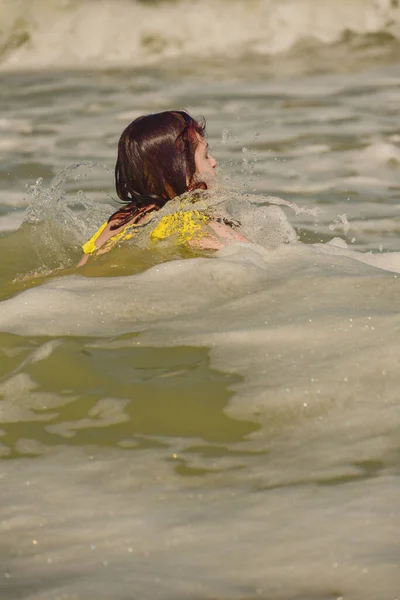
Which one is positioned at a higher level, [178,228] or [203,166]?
[203,166]

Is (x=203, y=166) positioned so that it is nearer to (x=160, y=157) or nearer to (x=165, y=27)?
(x=160, y=157)

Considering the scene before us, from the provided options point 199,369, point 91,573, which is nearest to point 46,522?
point 91,573

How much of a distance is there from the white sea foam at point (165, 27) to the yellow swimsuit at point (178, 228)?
27.0 feet

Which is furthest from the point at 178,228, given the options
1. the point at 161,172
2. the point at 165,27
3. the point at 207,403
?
the point at 165,27

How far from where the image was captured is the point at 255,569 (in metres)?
2.12

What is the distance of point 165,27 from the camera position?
13.1 meters

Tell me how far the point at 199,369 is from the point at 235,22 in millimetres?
10679

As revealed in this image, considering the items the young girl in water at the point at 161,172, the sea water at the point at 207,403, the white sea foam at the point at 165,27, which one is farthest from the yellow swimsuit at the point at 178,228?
the white sea foam at the point at 165,27

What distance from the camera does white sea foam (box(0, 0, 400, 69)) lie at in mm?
12648

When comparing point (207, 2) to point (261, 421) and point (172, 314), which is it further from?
point (261, 421)

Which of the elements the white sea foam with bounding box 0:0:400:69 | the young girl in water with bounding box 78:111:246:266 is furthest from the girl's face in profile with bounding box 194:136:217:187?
the white sea foam with bounding box 0:0:400:69

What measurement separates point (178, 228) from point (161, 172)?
292 mm

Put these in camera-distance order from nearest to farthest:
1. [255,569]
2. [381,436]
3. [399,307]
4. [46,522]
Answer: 1. [255,569]
2. [46,522]
3. [381,436]
4. [399,307]

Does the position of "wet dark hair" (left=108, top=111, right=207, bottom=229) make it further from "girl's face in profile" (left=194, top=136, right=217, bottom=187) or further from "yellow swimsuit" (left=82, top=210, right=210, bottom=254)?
"yellow swimsuit" (left=82, top=210, right=210, bottom=254)
